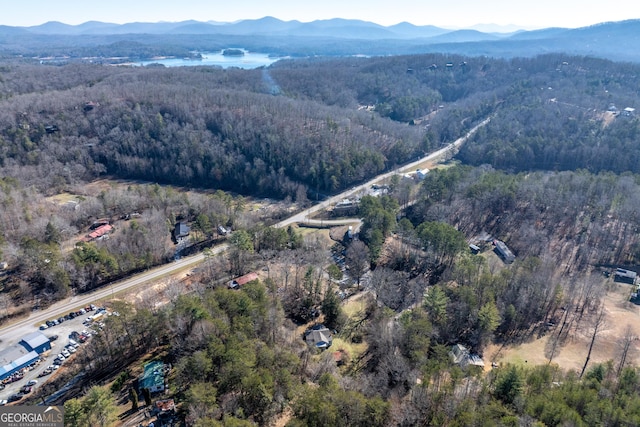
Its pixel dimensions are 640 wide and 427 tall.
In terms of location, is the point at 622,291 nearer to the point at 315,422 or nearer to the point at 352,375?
the point at 352,375

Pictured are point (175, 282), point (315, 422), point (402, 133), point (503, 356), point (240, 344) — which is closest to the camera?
point (315, 422)

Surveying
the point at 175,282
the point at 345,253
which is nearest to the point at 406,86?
the point at 345,253

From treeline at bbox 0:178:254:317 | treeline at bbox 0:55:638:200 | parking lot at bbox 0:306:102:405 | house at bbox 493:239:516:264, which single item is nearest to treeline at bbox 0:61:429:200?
treeline at bbox 0:55:638:200

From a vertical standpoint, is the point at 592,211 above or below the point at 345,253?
above

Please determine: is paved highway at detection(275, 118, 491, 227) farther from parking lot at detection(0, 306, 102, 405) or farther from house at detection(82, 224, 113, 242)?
parking lot at detection(0, 306, 102, 405)

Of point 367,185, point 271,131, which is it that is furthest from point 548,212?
point 271,131

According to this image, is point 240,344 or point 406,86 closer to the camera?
point 240,344

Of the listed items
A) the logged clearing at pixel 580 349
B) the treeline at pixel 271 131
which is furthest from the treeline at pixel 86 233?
the logged clearing at pixel 580 349

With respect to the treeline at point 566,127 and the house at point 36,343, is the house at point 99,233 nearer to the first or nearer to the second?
the house at point 36,343
